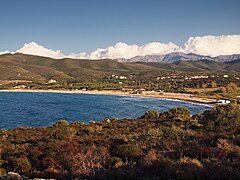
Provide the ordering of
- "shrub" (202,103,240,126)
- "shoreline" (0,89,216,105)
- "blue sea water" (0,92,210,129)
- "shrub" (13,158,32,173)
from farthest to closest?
"shoreline" (0,89,216,105) < "blue sea water" (0,92,210,129) < "shrub" (202,103,240,126) < "shrub" (13,158,32,173)

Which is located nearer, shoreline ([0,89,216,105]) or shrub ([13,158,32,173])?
shrub ([13,158,32,173])

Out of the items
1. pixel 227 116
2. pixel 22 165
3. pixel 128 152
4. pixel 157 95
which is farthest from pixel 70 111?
pixel 128 152

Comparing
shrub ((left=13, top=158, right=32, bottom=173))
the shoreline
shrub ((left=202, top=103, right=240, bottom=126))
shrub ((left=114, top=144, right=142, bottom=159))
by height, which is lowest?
the shoreline

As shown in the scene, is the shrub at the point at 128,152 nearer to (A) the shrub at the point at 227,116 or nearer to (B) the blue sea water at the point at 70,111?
(A) the shrub at the point at 227,116

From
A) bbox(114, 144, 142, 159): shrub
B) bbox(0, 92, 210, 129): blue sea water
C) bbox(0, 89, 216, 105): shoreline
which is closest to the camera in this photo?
bbox(114, 144, 142, 159): shrub

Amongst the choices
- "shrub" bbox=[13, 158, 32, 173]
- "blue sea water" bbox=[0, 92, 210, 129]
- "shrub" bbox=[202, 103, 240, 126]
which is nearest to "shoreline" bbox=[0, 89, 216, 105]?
"blue sea water" bbox=[0, 92, 210, 129]

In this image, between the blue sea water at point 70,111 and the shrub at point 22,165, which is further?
the blue sea water at point 70,111

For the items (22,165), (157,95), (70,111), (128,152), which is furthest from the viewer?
(157,95)

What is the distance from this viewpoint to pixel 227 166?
869 centimetres

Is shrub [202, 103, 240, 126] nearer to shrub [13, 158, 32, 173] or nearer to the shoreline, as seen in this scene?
shrub [13, 158, 32, 173]

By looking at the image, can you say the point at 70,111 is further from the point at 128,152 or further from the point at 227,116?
the point at 128,152

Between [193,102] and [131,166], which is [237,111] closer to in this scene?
[131,166]

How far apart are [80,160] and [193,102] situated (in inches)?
3909

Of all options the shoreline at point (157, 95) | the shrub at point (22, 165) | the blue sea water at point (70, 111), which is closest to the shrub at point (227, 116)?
the shrub at point (22, 165)
